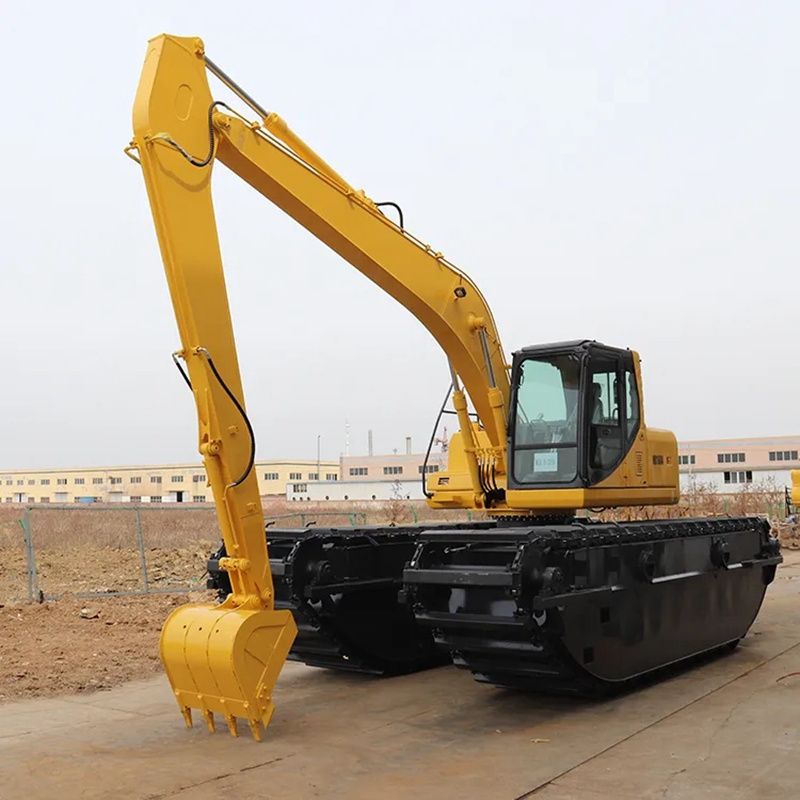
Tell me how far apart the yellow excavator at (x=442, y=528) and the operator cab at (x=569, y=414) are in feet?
Result: 0.06

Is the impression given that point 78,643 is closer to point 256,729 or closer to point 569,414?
point 256,729

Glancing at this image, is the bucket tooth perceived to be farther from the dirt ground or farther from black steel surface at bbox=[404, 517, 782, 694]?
the dirt ground

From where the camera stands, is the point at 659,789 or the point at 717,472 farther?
the point at 717,472

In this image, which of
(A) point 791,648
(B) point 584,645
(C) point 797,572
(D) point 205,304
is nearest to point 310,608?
(B) point 584,645

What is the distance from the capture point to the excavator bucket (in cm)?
660

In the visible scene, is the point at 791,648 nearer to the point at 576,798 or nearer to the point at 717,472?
the point at 576,798

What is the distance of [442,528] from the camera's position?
29.5 feet

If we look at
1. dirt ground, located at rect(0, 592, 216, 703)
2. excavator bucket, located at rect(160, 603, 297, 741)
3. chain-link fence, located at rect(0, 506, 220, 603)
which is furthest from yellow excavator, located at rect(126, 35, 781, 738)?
chain-link fence, located at rect(0, 506, 220, 603)

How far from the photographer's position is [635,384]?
9.60 meters

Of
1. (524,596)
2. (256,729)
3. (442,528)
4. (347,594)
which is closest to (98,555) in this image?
(347,594)

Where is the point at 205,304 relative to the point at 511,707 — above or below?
above

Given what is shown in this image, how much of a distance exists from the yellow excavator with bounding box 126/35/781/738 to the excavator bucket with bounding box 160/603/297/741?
15 mm

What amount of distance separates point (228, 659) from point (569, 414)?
161 inches

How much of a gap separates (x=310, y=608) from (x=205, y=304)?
2977mm
